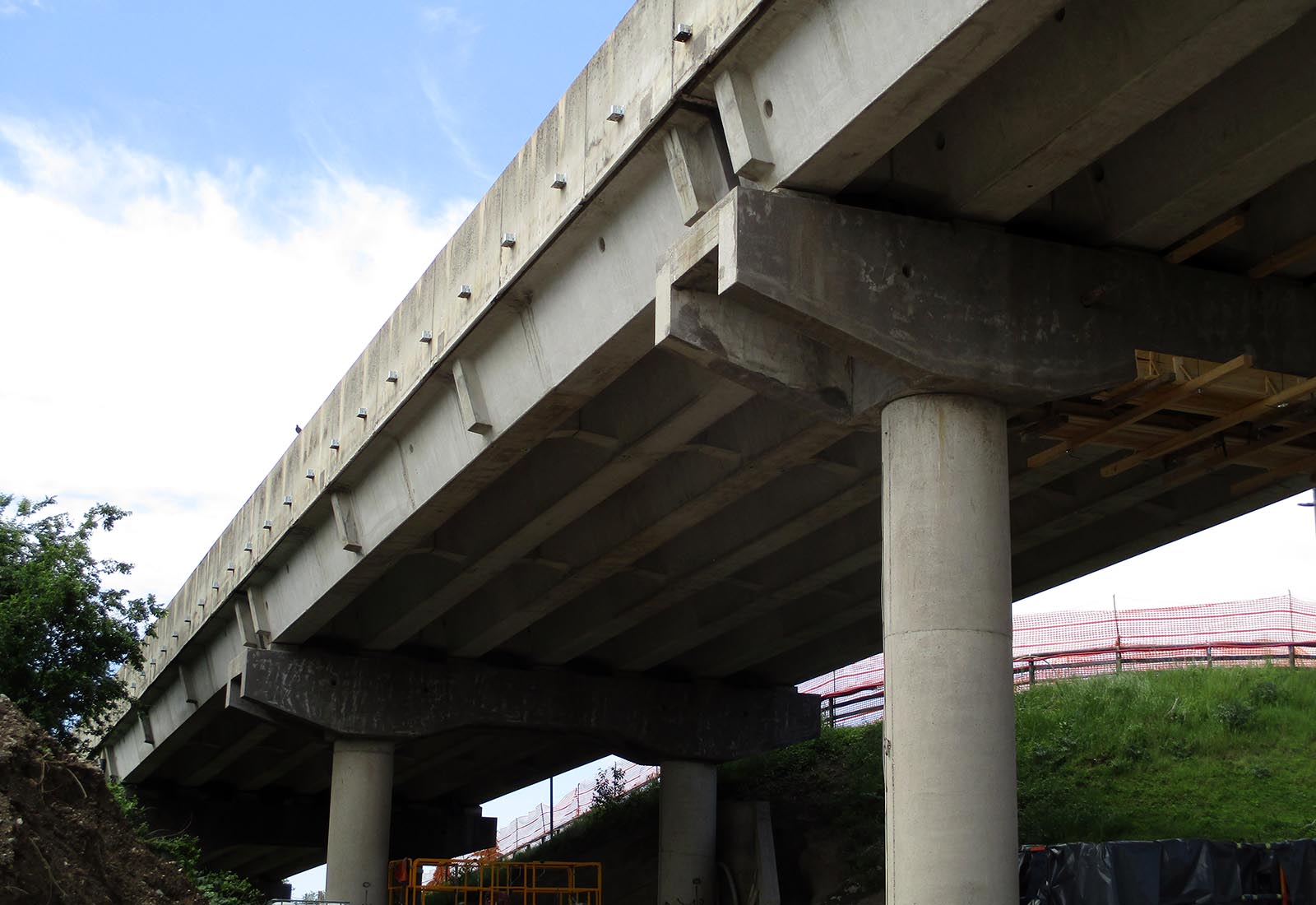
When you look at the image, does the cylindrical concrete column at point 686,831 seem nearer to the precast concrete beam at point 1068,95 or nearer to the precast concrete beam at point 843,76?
the precast concrete beam at point 1068,95

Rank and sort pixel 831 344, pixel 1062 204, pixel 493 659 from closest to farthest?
pixel 831 344
pixel 1062 204
pixel 493 659

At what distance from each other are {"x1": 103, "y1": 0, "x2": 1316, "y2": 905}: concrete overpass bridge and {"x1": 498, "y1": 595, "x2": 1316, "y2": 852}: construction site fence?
40.1 ft

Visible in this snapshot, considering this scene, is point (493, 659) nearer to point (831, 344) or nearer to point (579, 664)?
point (579, 664)

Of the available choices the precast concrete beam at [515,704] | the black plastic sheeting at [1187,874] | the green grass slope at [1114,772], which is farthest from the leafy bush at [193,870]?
the black plastic sheeting at [1187,874]

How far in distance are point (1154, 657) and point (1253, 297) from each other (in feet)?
74.5

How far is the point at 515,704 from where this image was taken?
25297mm

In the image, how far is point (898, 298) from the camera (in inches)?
424

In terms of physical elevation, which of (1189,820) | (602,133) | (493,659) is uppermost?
(602,133)

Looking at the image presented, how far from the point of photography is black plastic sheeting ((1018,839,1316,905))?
49.3ft

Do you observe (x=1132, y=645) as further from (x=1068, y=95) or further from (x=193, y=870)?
(x=1068, y=95)

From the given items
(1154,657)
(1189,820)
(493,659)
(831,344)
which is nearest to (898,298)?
(831,344)

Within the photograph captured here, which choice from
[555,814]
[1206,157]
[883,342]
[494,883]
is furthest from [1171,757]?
[555,814]

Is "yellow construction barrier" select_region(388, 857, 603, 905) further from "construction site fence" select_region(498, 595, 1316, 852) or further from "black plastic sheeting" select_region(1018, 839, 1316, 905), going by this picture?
"black plastic sheeting" select_region(1018, 839, 1316, 905)

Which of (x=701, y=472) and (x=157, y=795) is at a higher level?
(x=701, y=472)
